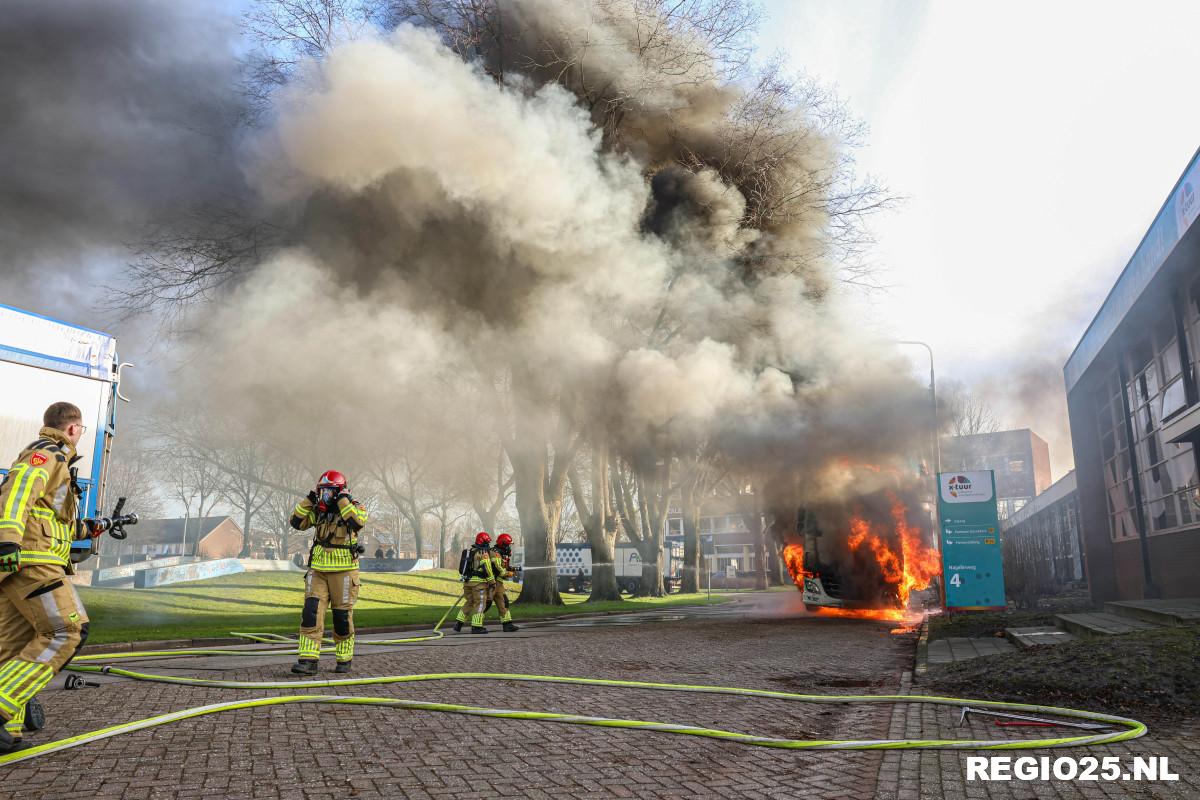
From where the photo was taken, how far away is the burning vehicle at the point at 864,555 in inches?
637

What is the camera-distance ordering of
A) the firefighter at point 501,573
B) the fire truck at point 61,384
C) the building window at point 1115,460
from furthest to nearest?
the building window at point 1115,460 < the firefighter at point 501,573 < the fire truck at point 61,384

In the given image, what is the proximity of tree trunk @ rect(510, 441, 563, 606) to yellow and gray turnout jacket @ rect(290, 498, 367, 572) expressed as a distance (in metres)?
12.9

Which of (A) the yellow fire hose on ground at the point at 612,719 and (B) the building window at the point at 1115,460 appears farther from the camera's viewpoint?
(B) the building window at the point at 1115,460

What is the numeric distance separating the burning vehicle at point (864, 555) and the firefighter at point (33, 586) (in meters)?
14.0

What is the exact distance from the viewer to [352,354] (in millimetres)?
13367

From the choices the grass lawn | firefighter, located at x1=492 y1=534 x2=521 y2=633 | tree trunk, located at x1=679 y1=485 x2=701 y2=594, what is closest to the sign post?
firefighter, located at x1=492 y1=534 x2=521 y2=633

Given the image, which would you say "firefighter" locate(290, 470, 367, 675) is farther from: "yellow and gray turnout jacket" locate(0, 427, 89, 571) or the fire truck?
the fire truck

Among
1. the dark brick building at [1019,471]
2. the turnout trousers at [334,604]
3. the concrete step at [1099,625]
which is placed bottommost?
the concrete step at [1099,625]

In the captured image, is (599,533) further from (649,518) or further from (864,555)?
(864,555)

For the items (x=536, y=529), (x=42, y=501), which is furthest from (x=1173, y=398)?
(x=42, y=501)

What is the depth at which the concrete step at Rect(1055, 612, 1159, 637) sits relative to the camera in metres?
9.59

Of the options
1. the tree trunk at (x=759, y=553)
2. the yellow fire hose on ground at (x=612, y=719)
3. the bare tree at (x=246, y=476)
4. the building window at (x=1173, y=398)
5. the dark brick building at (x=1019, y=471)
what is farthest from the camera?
the dark brick building at (x=1019, y=471)

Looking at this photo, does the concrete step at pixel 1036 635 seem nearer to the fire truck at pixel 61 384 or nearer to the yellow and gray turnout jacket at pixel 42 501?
the yellow and gray turnout jacket at pixel 42 501

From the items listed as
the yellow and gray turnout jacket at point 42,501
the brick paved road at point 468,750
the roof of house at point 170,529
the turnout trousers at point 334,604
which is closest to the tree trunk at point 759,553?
the brick paved road at point 468,750
